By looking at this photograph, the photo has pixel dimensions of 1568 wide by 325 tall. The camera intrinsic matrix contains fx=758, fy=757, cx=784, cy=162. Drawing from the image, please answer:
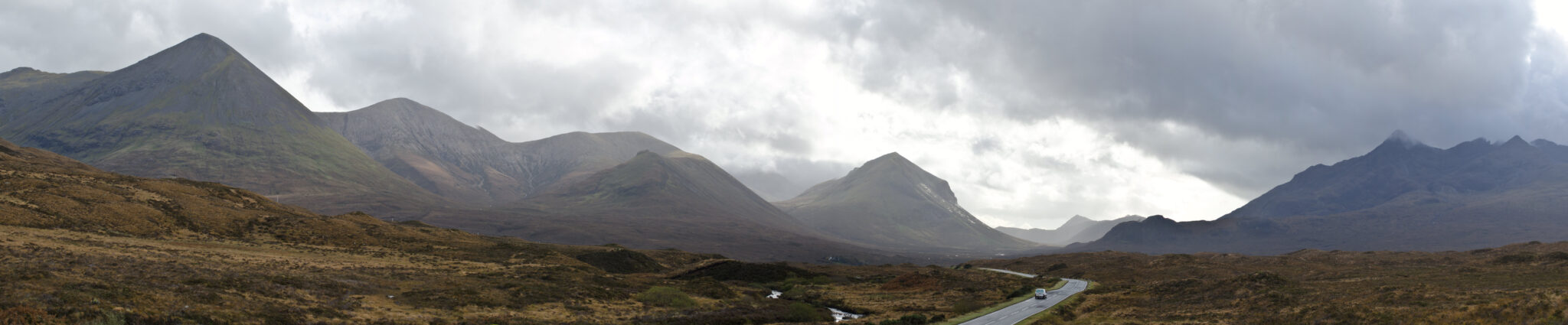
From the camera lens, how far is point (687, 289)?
88.9 meters

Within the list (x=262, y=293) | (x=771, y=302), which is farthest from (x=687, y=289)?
(x=262, y=293)

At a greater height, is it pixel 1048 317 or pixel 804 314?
pixel 1048 317

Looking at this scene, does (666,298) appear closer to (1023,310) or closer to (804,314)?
(804,314)

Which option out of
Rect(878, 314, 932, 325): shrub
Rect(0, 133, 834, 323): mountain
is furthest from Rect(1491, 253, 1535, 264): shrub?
Rect(0, 133, 834, 323): mountain

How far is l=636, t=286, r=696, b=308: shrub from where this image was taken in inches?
3031

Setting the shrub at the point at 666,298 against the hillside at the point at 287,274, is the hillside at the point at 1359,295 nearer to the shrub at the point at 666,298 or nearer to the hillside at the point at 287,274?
the hillside at the point at 287,274

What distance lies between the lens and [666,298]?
259 ft

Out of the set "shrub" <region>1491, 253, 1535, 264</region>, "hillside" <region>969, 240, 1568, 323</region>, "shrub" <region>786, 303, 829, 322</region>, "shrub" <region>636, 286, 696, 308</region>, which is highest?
"shrub" <region>1491, 253, 1535, 264</region>

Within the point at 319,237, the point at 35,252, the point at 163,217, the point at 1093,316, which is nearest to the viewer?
the point at 35,252

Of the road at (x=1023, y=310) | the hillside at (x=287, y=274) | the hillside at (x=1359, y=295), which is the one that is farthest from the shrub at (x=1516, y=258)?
the hillside at (x=287, y=274)

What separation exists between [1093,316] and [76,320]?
67.1 meters

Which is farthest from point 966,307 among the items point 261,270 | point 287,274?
point 261,270

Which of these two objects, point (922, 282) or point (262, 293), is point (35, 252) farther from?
point (922, 282)

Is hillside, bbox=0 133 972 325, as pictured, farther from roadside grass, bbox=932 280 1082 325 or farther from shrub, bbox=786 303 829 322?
roadside grass, bbox=932 280 1082 325
